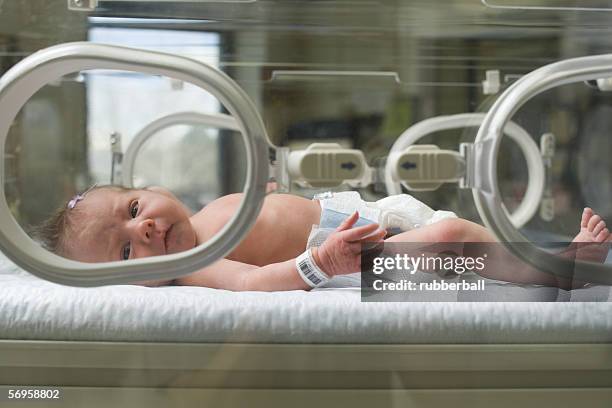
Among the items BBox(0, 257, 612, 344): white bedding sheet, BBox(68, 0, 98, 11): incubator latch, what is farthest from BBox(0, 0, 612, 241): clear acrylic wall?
BBox(0, 257, 612, 344): white bedding sheet

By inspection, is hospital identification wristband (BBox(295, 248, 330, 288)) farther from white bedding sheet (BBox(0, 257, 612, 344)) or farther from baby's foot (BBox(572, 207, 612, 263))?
baby's foot (BBox(572, 207, 612, 263))

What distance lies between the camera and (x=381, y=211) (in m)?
0.76

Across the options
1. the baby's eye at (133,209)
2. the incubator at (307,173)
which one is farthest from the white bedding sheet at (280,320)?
the baby's eye at (133,209)

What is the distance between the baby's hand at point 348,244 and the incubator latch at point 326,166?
6 centimetres

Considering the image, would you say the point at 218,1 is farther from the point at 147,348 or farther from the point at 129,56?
the point at 147,348

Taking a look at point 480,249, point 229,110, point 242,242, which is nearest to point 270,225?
point 242,242

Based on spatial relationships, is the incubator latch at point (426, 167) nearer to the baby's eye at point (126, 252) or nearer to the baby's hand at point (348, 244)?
the baby's hand at point (348, 244)

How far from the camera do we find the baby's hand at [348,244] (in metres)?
0.76

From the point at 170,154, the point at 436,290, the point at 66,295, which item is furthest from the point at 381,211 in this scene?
the point at 66,295

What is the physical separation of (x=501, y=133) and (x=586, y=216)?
188 millimetres

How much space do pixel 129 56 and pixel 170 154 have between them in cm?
15

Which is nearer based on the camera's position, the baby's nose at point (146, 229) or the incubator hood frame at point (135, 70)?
the incubator hood frame at point (135, 70)

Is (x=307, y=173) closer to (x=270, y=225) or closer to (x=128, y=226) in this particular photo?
(x=270, y=225)

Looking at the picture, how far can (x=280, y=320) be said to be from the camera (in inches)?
28.8
